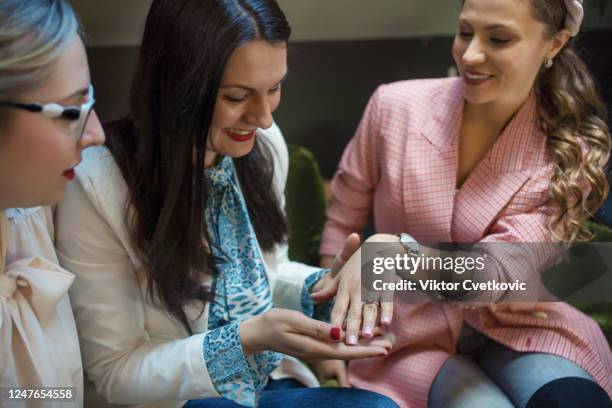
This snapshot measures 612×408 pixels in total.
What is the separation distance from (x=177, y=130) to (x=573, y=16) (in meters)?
0.61

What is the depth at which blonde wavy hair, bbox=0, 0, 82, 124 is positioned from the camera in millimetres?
712

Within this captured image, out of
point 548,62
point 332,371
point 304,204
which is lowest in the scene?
point 332,371

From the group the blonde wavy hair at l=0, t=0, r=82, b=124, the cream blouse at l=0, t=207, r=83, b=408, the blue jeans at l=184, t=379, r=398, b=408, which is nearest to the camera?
the blonde wavy hair at l=0, t=0, r=82, b=124

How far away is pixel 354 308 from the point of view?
0.97 meters

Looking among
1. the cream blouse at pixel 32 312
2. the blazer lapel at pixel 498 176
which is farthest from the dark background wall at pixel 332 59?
the cream blouse at pixel 32 312

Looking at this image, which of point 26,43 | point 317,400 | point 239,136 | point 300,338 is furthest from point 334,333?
point 26,43

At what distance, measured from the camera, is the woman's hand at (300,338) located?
3.03ft

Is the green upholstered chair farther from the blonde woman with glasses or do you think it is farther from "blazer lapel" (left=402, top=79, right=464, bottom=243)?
the blonde woman with glasses

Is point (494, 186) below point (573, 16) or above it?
below

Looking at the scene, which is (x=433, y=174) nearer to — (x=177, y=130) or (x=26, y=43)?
(x=177, y=130)

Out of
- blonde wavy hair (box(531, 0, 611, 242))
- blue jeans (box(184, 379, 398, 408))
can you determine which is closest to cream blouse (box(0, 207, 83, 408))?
blue jeans (box(184, 379, 398, 408))

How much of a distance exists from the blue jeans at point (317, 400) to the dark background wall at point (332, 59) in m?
0.52

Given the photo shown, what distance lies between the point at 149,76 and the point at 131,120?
9cm

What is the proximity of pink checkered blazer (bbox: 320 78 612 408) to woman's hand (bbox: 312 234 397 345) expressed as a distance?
15 centimetres
